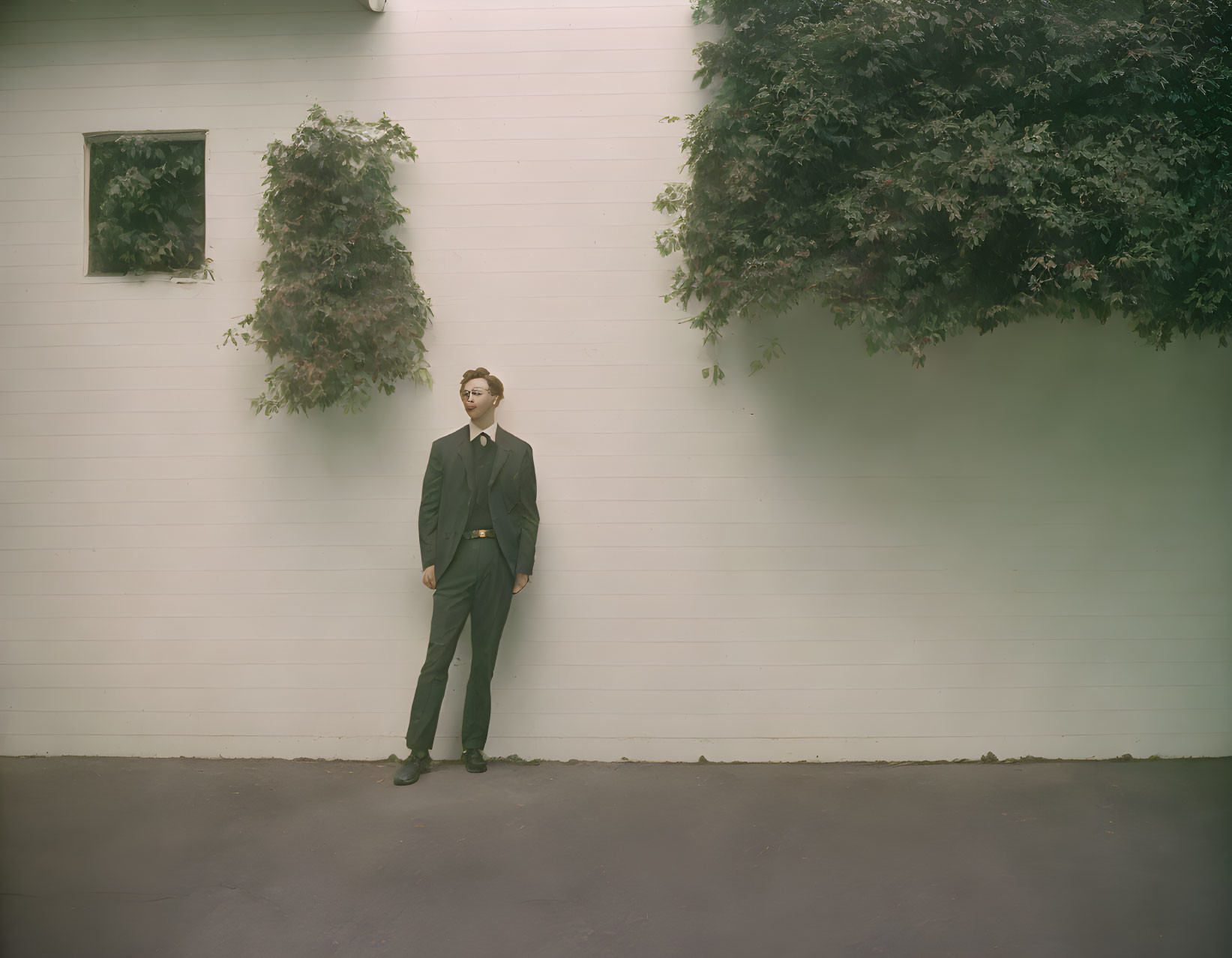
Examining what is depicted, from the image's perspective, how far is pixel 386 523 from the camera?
4602 millimetres

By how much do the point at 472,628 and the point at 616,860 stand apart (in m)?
1.43

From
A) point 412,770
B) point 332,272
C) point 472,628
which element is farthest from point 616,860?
point 332,272

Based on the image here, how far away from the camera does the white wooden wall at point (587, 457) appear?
4539 mm

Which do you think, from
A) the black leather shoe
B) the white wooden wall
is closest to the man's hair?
the white wooden wall

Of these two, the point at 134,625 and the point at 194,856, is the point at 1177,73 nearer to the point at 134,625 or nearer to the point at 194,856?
the point at 194,856

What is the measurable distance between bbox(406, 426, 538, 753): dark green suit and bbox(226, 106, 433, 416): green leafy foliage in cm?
61

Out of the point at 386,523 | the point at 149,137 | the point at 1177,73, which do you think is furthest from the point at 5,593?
the point at 1177,73

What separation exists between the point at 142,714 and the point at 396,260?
2.93 meters

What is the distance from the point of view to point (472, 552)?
432cm

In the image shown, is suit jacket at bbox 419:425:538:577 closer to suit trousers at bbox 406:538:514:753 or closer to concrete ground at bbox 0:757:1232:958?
suit trousers at bbox 406:538:514:753

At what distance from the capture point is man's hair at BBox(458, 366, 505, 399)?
14.3ft

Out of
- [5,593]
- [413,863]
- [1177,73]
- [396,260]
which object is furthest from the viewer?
[5,593]

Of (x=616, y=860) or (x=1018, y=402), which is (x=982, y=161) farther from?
(x=616, y=860)

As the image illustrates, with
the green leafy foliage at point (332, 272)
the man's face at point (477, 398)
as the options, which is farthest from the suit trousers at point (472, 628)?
the green leafy foliage at point (332, 272)
